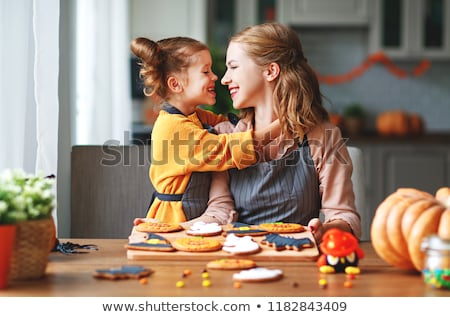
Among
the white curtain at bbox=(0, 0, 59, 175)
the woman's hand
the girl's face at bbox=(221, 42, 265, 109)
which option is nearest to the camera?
the woman's hand

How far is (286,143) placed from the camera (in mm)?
2021

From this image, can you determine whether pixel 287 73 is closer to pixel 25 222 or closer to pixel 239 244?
pixel 239 244

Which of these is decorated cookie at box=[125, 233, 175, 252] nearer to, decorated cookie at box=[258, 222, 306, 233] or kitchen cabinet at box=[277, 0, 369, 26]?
decorated cookie at box=[258, 222, 306, 233]

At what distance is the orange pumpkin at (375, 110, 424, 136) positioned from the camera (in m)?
5.03

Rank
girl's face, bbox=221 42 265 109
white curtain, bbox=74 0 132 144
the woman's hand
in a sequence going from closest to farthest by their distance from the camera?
Answer: the woman's hand
girl's face, bbox=221 42 265 109
white curtain, bbox=74 0 132 144

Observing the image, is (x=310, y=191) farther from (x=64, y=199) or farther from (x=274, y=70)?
(x=64, y=199)

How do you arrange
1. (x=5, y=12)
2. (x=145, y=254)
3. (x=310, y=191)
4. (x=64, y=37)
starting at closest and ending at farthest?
(x=145, y=254) → (x=5, y=12) → (x=310, y=191) → (x=64, y=37)

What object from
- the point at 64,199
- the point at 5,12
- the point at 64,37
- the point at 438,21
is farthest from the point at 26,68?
the point at 438,21

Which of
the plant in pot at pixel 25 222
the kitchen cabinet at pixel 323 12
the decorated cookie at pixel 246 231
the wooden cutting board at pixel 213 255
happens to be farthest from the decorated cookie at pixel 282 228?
the kitchen cabinet at pixel 323 12

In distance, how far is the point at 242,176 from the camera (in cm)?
202

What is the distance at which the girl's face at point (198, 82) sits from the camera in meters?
2.09

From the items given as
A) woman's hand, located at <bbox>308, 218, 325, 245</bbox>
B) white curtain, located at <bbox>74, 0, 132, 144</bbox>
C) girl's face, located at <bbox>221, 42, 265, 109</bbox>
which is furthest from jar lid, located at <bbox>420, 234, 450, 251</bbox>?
white curtain, located at <bbox>74, 0, 132, 144</bbox>

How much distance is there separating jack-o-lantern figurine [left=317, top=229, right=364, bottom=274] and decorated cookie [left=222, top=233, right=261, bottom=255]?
14 cm

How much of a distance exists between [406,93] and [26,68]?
4.15 metres
